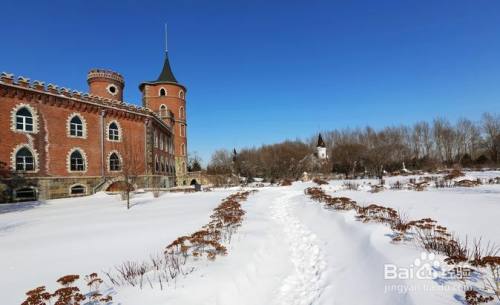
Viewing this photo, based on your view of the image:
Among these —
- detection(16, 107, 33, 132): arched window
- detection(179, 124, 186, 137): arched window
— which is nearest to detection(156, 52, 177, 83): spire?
detection(179, 124, 186, 137): arched window

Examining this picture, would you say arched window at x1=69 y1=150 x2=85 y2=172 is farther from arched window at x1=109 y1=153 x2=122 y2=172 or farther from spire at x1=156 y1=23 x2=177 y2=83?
spire at x1=156 y1=23 x2=177 y2=83

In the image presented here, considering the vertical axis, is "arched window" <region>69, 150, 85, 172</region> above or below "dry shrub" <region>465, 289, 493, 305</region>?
above

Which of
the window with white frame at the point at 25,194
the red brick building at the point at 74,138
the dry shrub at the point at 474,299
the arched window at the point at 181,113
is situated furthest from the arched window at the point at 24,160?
Result: the dry shrub at the point at 474,299

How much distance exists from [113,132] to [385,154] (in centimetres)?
3075

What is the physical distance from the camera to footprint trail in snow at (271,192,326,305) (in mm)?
4555

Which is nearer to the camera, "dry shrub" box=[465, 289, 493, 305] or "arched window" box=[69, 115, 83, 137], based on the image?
"dry shrub" box=[465, 289, 493, 305]

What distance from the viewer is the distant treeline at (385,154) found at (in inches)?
1520

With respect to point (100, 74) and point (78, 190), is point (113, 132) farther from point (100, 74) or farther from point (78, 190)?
point (100, 74)

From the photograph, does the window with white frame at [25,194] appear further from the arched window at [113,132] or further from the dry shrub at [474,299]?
the dry shrub at [474,299]

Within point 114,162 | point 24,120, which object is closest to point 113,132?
point 114,162

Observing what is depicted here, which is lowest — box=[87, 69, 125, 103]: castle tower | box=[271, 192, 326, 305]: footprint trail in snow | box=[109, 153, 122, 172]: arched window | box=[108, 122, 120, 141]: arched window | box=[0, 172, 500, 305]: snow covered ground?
box=[271, 192, 326, 305]: footprint trail in snow

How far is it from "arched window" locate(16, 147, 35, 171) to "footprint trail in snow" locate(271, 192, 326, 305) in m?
20.3

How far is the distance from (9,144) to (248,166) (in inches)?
1284

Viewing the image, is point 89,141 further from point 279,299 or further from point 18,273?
point 279,299
